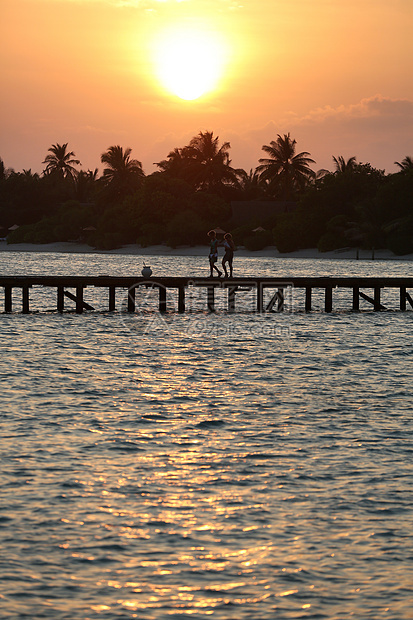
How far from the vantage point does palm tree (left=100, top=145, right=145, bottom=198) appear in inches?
4985

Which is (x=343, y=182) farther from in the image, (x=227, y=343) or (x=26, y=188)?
(x=227, y=343)

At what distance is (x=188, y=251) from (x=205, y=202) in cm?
713

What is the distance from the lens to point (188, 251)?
375ft

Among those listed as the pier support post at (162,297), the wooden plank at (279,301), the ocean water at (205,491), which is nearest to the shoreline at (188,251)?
the wooden plank at (279,301)

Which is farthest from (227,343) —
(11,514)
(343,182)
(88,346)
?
(343,182)

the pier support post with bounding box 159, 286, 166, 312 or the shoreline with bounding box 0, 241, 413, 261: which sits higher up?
the shoreline with bounding box 0, 241, 413, 261

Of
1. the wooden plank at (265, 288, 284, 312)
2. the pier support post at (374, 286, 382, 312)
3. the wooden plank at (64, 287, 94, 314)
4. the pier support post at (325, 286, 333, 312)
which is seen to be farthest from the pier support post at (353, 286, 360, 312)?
the wooden plank at (64, 287, 94, 314)

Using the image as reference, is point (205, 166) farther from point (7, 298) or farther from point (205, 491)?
point (205, 491)

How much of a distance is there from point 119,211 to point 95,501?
381ft

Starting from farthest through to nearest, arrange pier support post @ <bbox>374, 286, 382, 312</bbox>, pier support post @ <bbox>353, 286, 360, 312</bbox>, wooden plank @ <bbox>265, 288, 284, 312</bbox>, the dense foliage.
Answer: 1. the dense foliage
2. wooden plank @ <bbox>265, 288, 284, 312</bbox>
3. pier support post @ <bbox>353, 286, 360, 312</bbox>
4. pier support post @ <bbox>374, 286, 382, 312</bbox>

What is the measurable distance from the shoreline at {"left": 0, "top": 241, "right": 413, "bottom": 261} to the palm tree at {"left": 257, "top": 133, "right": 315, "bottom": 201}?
10286 millimetres

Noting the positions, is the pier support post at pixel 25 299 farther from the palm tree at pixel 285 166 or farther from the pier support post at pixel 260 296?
the palm tree at pixel 285 166

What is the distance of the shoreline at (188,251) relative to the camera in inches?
3844

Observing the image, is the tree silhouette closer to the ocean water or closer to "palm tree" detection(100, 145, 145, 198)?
"palm tree" detection(100, 145, 145, 198)
